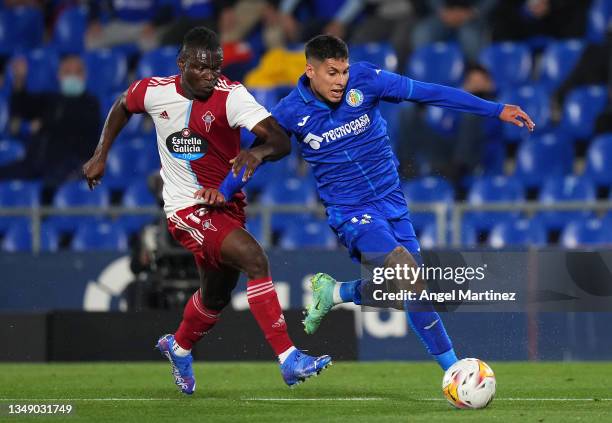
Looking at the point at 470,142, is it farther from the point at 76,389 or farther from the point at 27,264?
the point at 76,389

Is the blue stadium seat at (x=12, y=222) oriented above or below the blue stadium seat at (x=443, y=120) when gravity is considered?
below

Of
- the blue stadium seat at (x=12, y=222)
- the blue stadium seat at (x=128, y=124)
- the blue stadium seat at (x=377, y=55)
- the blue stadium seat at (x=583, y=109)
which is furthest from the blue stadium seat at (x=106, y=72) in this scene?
the blue stadium seat at (x=583, y=109)

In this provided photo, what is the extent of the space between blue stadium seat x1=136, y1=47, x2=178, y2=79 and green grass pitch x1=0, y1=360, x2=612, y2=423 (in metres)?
6.37

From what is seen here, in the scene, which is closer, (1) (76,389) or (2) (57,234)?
(1) (76,389)

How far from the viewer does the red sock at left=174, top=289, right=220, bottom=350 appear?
866 centimetres

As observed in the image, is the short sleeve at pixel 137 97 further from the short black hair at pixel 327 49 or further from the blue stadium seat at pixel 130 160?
the blue stadium seat at pixel 130 160

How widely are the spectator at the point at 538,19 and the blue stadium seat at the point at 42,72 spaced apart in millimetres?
5887

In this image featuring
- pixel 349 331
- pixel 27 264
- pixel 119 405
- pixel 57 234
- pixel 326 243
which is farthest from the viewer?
pixel 57 234

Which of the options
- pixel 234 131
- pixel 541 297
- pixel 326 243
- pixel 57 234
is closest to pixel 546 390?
pixel 541 297

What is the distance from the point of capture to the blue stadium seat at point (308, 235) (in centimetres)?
1413

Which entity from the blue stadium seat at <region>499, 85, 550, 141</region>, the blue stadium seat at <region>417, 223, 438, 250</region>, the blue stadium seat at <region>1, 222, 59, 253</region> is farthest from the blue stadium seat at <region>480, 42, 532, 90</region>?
the blue stadium seat at <region>1, 222, 59, 253</region>

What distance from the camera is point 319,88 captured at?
26.8 ft

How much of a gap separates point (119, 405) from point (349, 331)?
413cm

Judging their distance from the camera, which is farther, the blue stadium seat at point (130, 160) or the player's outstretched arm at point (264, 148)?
the blue stadium seat at point (130, 160)
